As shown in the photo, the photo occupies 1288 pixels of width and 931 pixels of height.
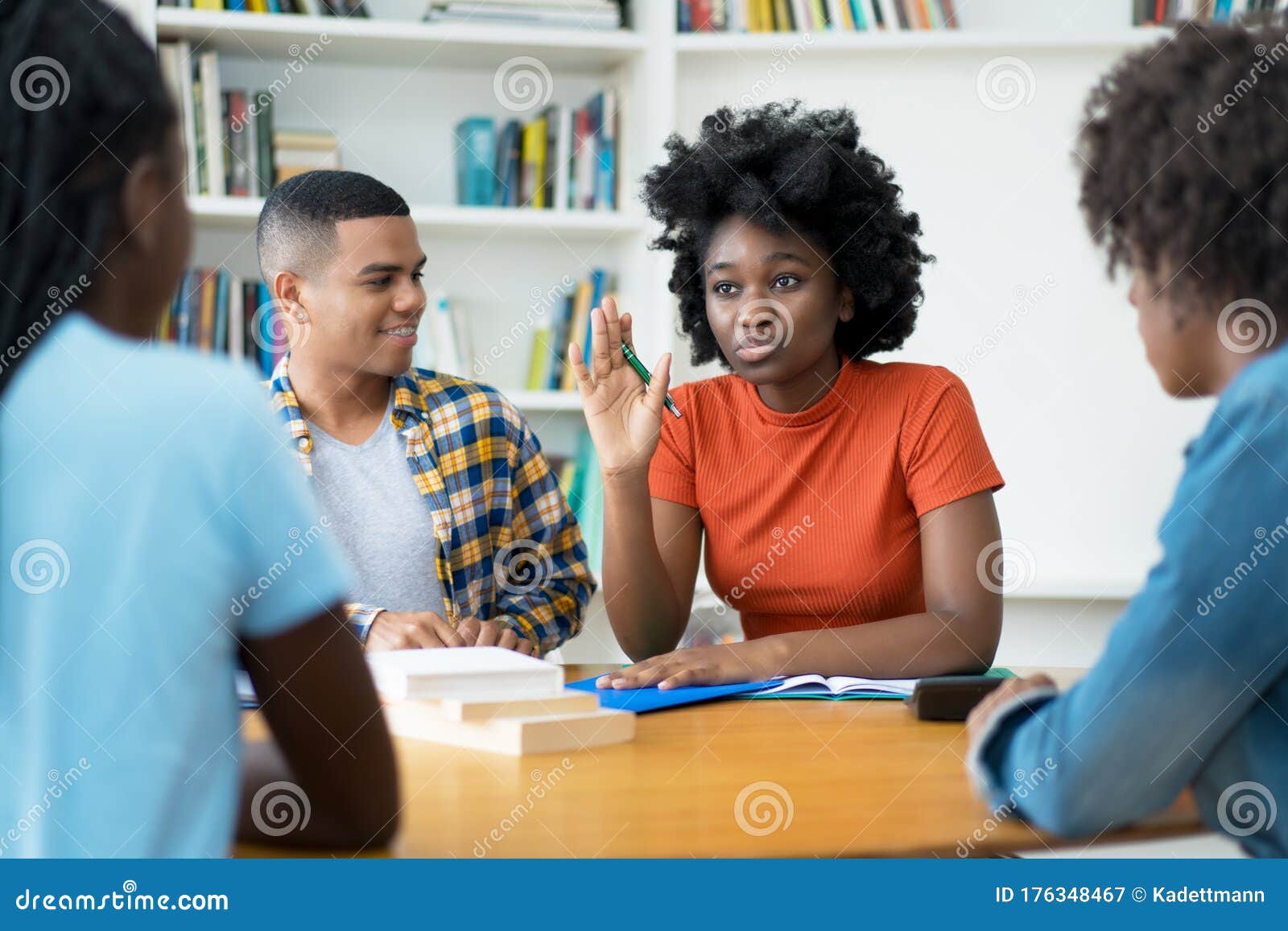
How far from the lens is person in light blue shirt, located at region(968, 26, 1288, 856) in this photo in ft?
2.43

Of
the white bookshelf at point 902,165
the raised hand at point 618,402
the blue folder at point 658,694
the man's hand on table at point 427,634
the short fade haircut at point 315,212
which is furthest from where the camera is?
the white bookshelf at point 902,165

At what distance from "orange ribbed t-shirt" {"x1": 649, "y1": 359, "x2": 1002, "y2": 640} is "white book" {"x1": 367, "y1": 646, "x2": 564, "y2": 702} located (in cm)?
61

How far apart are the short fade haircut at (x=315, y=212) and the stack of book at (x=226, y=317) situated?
0.67 meters

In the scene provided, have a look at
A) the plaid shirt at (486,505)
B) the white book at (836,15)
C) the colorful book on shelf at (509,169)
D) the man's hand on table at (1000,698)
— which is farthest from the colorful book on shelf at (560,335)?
the man's hand on table at (1000,698)

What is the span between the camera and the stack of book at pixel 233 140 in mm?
2598

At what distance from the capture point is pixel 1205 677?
0.77 meters

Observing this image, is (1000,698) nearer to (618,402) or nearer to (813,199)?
(618,402)

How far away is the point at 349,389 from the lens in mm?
1850

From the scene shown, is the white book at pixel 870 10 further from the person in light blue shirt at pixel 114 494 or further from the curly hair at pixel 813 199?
the person in light blue shirt at pixel 114 494

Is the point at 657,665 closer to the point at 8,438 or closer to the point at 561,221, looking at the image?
the point at 8,438

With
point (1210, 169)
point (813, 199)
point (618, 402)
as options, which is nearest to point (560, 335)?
point (813, 199)

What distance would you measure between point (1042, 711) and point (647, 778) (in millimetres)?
311

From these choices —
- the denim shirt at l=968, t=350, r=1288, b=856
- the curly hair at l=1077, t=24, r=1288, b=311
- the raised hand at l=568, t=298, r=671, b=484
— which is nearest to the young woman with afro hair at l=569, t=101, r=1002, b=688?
the raised hand at l=568, t=298, r=671, b=484

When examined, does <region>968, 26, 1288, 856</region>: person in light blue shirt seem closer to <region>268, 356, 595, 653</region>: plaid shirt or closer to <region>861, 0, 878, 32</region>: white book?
<region>268, 356, 595, 653</region>: plaid shirt
